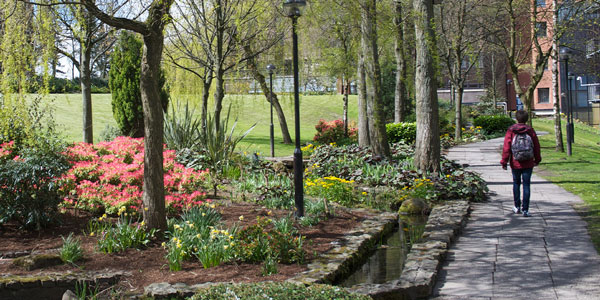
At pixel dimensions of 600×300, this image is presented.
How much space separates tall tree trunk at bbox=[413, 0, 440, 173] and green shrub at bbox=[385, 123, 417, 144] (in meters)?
10.7

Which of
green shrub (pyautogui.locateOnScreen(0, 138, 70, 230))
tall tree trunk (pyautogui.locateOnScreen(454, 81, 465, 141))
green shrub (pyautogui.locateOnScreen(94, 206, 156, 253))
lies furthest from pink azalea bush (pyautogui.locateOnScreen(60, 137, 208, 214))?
tall tree trunk (pyautogui.locateOnScreen(454, 81, 465, 141))

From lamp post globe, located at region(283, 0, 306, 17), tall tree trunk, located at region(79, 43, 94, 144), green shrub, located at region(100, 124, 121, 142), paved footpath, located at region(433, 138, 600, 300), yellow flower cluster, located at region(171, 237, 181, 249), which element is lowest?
paved footpath, located at region(433, 138, 600, 300)

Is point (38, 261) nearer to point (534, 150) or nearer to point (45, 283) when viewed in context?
point (45, 283)

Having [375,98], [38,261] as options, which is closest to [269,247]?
[38,261]

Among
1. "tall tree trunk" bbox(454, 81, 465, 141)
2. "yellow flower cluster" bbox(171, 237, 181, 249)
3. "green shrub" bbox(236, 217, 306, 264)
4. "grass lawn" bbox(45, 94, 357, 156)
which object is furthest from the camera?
"grass lawn" bbox(45, 94, 357, 156)

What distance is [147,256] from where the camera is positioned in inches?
268

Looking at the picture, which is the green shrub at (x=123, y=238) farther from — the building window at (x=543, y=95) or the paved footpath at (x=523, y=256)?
the building window at (x=543, y=95)

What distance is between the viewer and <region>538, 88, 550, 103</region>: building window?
51750 mm

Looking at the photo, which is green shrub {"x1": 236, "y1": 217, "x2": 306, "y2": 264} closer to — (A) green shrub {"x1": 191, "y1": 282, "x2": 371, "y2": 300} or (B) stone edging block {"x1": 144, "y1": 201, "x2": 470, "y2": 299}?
(B) stone edging block {"x1": 144, "y1": 201, "x2": 470, "y2": 299}

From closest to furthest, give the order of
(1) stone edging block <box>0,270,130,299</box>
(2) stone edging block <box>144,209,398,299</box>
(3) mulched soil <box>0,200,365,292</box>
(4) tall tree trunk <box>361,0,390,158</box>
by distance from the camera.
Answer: (2) stone edging block <box>144,209,398,299</box>
(1) stone edging block <box>0,270,130,299</box>
(3) mulched soil <box>0,200,365,292</box>
(4) tall tree trunk <box>361,0,390,158</box>

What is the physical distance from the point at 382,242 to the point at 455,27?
21064mm

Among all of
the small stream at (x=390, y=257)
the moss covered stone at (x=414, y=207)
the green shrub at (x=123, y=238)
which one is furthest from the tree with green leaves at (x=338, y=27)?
the green shrub at (x=123, y=238)

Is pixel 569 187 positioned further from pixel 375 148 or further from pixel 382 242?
pixel 382 242

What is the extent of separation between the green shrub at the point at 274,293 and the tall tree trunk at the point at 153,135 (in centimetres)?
455
